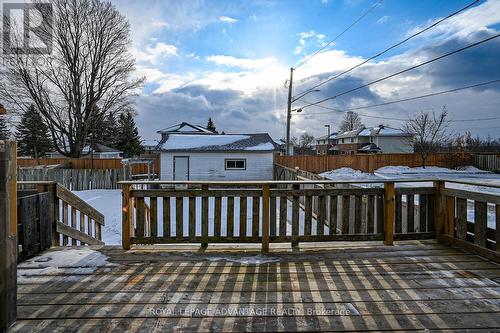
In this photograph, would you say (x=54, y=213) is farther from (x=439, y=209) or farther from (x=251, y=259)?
(x=439, y=209)

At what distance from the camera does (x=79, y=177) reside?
19.2m

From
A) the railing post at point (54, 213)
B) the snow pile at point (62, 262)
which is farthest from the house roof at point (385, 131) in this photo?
the snow pile at point (62, 262)

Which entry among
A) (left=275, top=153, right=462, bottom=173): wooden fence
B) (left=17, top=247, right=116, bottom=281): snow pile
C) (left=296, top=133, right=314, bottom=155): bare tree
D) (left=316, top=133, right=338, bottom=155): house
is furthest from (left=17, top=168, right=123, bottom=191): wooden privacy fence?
(left=296, top=133, right=314, bottom=155): bare tree

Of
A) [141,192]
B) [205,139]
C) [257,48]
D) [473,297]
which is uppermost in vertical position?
[257,48]

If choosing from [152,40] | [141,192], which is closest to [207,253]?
[141,192]

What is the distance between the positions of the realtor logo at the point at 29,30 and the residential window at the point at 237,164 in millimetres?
A: 14087

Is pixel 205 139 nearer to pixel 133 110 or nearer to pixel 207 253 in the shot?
pixel 133 110

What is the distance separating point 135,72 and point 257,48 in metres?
17.6

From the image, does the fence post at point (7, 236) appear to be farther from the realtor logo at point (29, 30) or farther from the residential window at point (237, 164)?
the realtor logo at point (29, 30)

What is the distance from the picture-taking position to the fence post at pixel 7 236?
230cm

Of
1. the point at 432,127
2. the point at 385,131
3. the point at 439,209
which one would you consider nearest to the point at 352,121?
the point at 385,131

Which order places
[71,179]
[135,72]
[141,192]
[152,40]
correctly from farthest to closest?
[135,72]
[71,179]
[152,40]
[141,192]

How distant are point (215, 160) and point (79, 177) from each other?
8.11 metres

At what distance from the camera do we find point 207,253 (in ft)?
13.4
